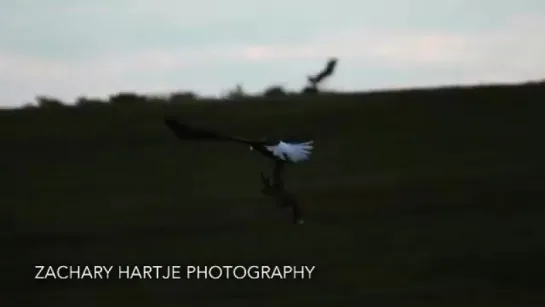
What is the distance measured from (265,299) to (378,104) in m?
9.84

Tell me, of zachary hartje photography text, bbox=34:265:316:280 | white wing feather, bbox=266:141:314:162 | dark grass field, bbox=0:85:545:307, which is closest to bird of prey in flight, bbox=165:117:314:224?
white wing feather, bbox=266:141:314:162

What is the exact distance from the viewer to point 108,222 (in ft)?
49.5

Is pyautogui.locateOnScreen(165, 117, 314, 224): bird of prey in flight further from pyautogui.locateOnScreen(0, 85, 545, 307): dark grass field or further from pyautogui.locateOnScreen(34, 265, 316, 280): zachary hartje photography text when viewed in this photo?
pyautogui.locateOnScreen(34, 265, 316, 280): zachary hartje photography text

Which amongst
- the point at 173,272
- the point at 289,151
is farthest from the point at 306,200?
the point at 289,151

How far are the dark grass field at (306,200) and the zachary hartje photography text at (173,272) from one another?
169 mm

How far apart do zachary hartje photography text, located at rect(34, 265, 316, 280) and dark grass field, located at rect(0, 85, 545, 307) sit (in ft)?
Result: 0.55

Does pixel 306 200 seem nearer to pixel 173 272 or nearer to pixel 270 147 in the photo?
pixel 173 272

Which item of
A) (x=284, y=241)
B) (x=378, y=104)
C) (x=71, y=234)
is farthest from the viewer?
(x=378, y=104)

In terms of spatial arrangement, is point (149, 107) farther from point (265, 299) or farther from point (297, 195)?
point (265, 299)

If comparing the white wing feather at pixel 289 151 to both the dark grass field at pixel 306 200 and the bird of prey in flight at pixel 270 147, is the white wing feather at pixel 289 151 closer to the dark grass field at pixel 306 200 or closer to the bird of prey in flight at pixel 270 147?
the bird of prey in flight at pixel 270 147

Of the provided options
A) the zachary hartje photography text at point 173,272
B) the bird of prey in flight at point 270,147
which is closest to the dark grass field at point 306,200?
the zachary hartje photography text at point 173,272

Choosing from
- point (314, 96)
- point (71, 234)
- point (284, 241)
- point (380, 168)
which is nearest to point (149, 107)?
point (314, 96)

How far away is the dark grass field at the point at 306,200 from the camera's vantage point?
12.0 metres

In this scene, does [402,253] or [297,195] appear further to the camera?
[297,195]
